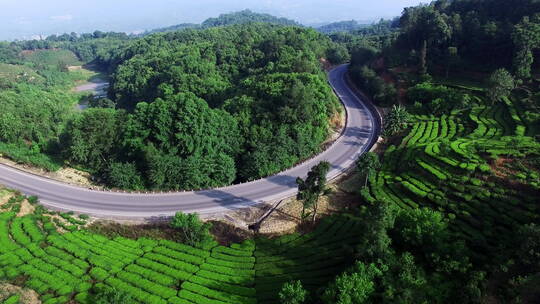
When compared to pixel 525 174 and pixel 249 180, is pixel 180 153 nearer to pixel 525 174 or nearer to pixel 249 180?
pixel 249 180

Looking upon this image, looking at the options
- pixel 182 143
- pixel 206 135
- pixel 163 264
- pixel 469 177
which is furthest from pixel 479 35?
pixel 163 264

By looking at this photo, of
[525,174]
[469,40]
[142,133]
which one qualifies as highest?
[469,40]

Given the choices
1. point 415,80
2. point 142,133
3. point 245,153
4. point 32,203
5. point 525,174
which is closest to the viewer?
point 525,174

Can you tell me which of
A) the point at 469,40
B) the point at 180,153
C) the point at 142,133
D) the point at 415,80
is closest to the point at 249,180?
the point at 180,153

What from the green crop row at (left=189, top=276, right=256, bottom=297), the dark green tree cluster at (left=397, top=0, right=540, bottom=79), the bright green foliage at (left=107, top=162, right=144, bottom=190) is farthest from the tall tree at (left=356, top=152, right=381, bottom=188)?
the dark green tree cluster at (left=397, top=0, right=540, bottom=79)

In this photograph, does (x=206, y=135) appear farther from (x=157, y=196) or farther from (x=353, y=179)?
(x=353, y=179)

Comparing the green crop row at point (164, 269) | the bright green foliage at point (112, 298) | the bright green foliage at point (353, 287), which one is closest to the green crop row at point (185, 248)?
the green crop row at point (164, 269)

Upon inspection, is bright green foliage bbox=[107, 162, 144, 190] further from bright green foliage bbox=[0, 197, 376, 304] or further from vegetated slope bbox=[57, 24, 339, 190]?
bright green foliage bbox=[0, 197, 376, 304]

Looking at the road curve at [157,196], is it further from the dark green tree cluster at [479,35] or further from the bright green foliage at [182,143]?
the dark green tree cluster at [479,35]

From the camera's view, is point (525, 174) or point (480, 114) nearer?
point (525, 174)
